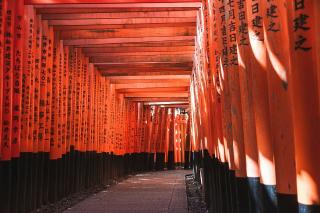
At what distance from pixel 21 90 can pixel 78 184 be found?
482 centimetres

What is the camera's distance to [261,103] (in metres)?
3.24

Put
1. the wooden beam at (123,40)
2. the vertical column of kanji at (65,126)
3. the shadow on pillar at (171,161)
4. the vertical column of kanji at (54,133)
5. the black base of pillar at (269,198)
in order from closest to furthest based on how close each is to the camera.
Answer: the black base of pillar at (269,198)
the vertical column of kanji at (54,133)
the vertical column of kanji at (65,126)
the wooden beam at (123,40)
the shadow on pillar at (171,161)

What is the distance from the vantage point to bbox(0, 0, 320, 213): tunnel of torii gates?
102 inches

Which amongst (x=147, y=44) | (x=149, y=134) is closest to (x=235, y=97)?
(x=147, y=44)

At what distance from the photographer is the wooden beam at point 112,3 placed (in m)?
7.96

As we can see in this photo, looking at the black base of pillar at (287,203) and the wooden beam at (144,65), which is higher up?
the wooden beam at (144,65)

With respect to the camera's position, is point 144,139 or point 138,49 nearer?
point 138,49

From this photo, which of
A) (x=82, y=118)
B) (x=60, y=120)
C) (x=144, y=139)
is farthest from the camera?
(x=144, y=139)

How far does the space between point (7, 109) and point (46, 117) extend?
85.4 inches

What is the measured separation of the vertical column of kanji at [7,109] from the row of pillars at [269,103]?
342 centimetres

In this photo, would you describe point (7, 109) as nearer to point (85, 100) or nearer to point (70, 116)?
point (70, 116)

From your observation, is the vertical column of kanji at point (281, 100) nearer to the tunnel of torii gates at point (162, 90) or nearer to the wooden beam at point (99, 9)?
the tunnel of torii gates at point (162, 90)

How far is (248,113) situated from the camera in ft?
11.9

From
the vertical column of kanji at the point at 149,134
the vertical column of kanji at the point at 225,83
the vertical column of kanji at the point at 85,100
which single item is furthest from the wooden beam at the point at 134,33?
the vertical column of kanji at the point at 149,134
